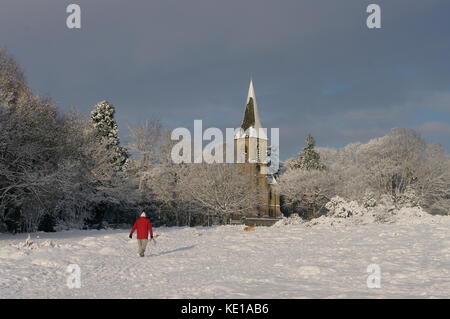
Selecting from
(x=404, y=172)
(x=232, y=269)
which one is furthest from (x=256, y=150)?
(x=232, y=269)

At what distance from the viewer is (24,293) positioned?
407 inches

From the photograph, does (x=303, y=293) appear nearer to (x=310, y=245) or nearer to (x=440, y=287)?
(x=440, y=287)

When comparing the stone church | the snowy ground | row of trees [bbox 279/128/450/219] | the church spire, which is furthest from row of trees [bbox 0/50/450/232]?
the church spire

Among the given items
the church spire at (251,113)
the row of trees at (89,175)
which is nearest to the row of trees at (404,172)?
the row of trees at (89,175)

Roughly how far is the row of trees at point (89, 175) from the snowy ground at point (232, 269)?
28.6ft

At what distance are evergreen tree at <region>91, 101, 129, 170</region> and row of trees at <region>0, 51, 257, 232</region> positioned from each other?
4.5 inches

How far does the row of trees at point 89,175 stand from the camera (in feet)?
91.7

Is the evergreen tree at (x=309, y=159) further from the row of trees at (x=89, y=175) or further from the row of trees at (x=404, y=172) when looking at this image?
the row of trees at (x=89, y=175)

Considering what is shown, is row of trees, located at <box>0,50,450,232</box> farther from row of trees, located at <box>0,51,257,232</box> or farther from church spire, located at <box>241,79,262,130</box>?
church spire, located at <box>241,79,262,130</box>

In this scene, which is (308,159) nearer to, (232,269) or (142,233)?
(142,233)

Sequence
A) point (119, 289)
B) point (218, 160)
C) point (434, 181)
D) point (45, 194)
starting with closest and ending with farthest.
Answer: point (119, 289) → point (45, 194) → point (434, 181) → point (218, 160)

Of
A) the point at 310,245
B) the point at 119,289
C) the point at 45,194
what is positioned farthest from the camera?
the point at 45,194

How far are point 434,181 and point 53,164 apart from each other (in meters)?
42.3
